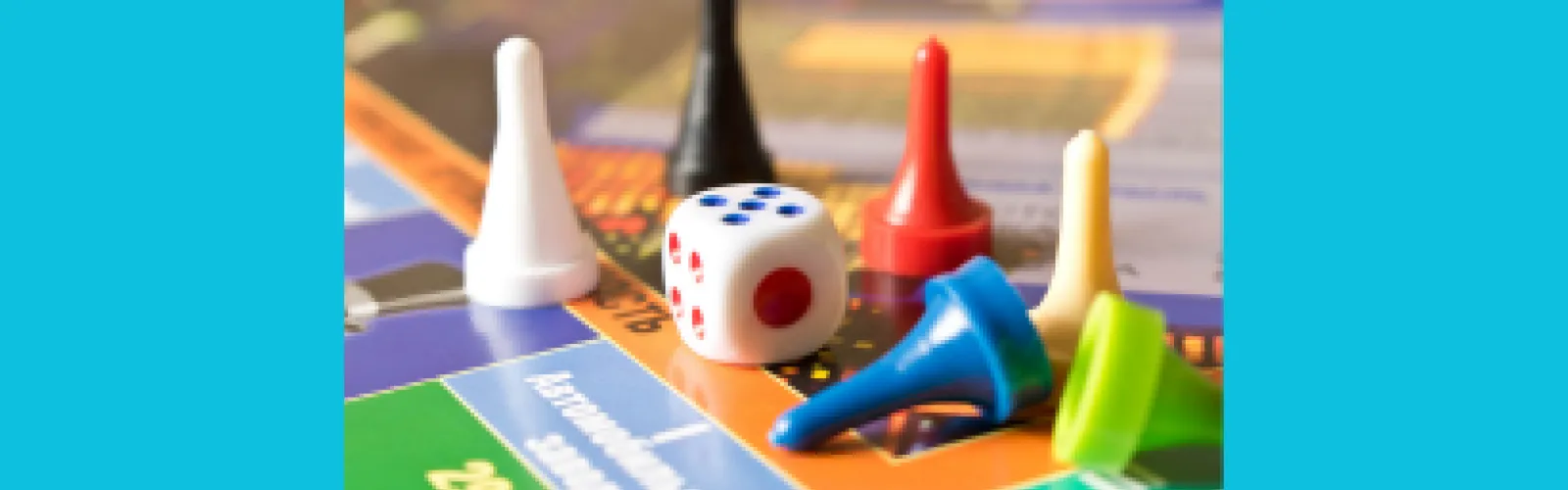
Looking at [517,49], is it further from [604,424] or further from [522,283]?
[604,424]

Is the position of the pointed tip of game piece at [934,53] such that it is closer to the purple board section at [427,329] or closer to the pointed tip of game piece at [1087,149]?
the pointed tip of game piece at [1087,149]

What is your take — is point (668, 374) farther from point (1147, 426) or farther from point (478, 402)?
point (1147, 426)

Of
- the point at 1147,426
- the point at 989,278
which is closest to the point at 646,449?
the point at 989,278

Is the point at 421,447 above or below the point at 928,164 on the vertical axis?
below

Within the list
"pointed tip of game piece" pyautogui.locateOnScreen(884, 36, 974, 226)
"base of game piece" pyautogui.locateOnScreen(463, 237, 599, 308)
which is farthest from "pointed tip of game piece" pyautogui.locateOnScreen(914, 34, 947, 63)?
"base of game piece" pyautogui.locateOnScreen(463, 237, 599, 308)

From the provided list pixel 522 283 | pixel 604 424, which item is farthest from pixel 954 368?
pixel 522 283

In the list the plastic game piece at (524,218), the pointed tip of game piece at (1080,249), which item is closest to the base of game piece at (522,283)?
the plastic game piece at (524,218)

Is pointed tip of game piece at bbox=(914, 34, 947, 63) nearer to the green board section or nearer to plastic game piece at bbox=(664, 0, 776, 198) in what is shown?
plastic game piece at bbox=(664, 0, 776, 198)

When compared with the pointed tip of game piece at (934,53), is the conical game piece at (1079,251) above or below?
below
